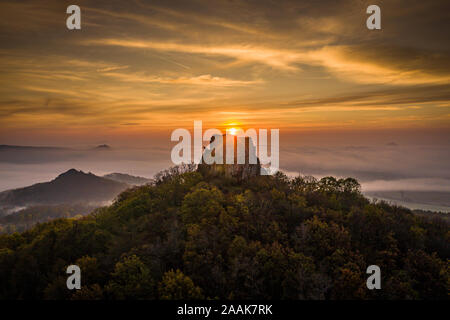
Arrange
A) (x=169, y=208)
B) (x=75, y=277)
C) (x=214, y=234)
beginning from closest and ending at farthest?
(x=75, y=277), (x=214, y=234), (x=169, y=208)

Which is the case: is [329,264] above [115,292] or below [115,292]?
above

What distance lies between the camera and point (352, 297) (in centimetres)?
3186

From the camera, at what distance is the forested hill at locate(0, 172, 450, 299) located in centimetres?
3378

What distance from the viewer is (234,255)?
39.4 meters

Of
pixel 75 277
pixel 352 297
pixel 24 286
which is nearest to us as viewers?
pixel 352 297

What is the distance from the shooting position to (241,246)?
40.0 meters

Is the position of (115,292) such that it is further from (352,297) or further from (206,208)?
(352,297)

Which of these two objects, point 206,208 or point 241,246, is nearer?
point 241,246

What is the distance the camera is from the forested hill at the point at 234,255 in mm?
33781

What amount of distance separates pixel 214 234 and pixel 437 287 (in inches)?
1169

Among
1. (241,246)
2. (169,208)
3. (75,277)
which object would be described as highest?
(169,208)
